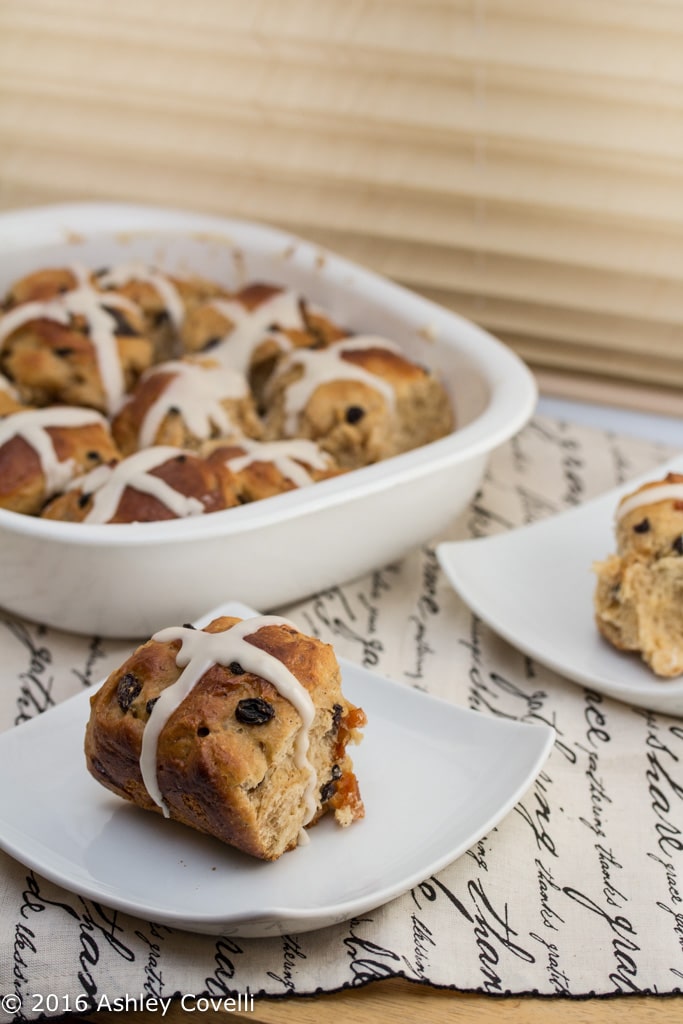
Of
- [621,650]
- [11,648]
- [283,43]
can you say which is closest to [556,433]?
[621,650]

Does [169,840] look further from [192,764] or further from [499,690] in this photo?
[499,690]

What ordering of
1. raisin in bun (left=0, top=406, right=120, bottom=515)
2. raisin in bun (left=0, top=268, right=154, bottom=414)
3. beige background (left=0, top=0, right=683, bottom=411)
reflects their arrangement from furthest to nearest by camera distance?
beige background (left=0, top=0, right=683, bottom=411)
raisin in bun (left=0, top=268, right=154, bottom=414)
raisin in bun (left=0, top=406, right=120, bottom=515)

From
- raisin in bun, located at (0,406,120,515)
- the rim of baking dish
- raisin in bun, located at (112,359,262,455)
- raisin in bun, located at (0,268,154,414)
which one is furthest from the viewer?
raisin in bun, located at (0,268,154,414)

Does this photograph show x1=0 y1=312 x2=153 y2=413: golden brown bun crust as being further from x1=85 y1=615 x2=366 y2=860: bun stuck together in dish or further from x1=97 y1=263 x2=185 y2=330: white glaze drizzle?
x1=85 y1=615 x2=366 y2=860: bun stuck together in dish

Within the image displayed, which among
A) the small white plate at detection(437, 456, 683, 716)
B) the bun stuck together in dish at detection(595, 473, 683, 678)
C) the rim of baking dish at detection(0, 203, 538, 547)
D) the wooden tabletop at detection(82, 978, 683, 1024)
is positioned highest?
the rim of baking dish at detection(0, 203, 538, 547)

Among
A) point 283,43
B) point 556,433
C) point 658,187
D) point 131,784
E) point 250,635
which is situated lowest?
point 556,433

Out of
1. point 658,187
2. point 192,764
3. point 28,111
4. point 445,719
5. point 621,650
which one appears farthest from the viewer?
point 28,111

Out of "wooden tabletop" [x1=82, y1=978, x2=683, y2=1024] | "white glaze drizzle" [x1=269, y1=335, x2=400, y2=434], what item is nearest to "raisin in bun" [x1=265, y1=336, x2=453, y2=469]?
"white glaze drizzle" [x1=269, y1=335, x2=400, y2=434]
